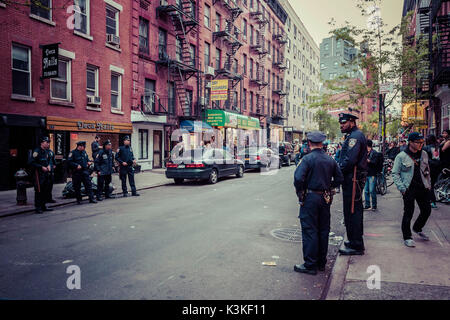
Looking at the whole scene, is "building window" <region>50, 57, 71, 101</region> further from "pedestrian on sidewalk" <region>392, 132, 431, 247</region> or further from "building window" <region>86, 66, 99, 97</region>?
"pedestrian on sidewalk" <region>392, 132, 431, 247</region>

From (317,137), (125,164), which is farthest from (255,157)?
(317,137)

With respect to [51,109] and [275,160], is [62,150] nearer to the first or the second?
[51,109]

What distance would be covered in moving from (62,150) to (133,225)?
9850 mm

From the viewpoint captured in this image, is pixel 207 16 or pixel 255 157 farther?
pixel 207 16

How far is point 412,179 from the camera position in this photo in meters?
5.70

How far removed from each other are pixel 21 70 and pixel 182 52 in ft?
42.1

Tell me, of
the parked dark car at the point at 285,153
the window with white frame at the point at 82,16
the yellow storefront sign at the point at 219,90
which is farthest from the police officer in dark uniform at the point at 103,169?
the parked dark car at the point at 285,153

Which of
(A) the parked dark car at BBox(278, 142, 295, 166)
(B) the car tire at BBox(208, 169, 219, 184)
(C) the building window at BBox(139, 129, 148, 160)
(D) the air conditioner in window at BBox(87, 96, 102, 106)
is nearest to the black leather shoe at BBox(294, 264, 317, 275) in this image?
(B) the car tire at BBox(208, 169, 219, 184)

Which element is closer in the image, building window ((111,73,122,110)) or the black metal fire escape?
building window ((111,73,122,110))

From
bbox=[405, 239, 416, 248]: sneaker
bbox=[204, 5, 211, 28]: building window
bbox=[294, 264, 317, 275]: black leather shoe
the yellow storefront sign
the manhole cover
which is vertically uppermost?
bbox=[204, 5, 211, 28]: building window

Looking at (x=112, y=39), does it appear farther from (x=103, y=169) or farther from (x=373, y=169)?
(x=373, y=169)

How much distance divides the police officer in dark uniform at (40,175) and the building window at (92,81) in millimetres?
8219

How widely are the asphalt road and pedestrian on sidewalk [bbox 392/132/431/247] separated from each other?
1354 mm

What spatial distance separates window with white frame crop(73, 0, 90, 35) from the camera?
16016 millimetres
